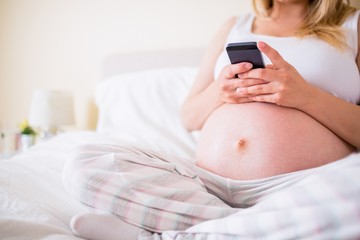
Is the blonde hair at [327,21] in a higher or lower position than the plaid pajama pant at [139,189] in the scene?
higher

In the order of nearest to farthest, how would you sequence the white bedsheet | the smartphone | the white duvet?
the white duvet → the white bedsheet → the smartphone

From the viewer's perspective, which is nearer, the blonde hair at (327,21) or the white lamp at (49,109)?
the blonde hair at (327,21)

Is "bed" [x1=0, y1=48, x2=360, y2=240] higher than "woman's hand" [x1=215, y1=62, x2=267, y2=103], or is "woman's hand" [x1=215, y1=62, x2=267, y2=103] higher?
"woman's hand" [x1=215, y1=62, x2=267, y2=103]

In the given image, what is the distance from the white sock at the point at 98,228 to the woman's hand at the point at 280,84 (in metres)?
0.42

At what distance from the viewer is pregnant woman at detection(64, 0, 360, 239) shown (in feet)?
1.87

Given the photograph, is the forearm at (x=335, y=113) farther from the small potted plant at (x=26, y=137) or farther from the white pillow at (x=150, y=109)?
the small potted plant at (x=26, y=137)

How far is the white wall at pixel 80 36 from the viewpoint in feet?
5.33

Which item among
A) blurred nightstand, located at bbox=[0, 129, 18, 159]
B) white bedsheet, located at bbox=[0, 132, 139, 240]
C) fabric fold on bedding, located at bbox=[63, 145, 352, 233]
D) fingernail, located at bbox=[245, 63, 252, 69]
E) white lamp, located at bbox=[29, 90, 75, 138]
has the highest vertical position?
fingernail, located at bbox=[245, 63, 252, 69]

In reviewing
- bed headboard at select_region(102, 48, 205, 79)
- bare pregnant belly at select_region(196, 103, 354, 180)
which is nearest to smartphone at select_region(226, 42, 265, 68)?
bare pregnant belly at select_region(196, 103, 354, 180)

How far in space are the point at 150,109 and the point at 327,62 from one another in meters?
0.71

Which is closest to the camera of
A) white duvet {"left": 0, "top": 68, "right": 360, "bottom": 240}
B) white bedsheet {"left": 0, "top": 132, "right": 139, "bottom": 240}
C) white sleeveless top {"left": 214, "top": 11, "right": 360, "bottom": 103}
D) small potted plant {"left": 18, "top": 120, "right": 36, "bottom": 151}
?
white duvet {"left": 0, "top": 68, "right": 360, "bottom": 240}

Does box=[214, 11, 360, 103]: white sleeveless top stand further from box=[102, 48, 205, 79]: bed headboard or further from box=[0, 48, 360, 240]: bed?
box=[102, 48, 205, 79]: bed headboard

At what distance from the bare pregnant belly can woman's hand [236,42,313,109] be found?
1.5 inches

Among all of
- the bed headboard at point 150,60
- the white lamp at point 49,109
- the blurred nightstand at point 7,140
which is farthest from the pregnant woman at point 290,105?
the blurred nightstand at point 7,140
